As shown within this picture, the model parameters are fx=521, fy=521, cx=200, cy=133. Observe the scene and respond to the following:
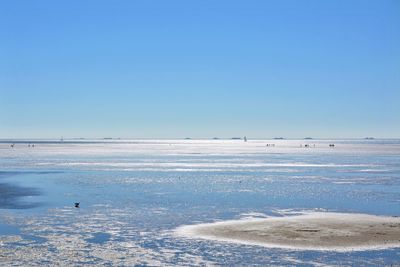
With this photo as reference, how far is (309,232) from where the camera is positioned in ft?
86.9

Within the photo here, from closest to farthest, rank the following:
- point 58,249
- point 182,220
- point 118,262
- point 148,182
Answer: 1. point 118,262
2. point 58,249
3. point 182,220
4. point 148,182

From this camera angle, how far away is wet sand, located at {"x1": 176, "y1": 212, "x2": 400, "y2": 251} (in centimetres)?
2380

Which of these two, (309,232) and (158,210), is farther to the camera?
(158,210)

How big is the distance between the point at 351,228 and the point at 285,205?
9.59 meters

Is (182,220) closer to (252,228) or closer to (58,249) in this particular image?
(252,228)

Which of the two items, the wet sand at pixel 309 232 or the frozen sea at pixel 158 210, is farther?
the wet sand at pixel 309 232

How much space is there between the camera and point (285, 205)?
3703 centimetres

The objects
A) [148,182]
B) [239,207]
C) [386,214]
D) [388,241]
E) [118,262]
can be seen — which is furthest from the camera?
[148,182]

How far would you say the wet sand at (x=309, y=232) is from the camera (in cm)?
2380

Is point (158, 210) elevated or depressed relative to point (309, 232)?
elevated

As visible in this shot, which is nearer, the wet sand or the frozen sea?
the frozen sea

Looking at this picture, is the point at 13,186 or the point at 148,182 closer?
the point at 13,186

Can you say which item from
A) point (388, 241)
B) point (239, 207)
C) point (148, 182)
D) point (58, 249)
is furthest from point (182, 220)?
point (148, 182)

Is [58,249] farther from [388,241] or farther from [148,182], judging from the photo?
[148,182]
